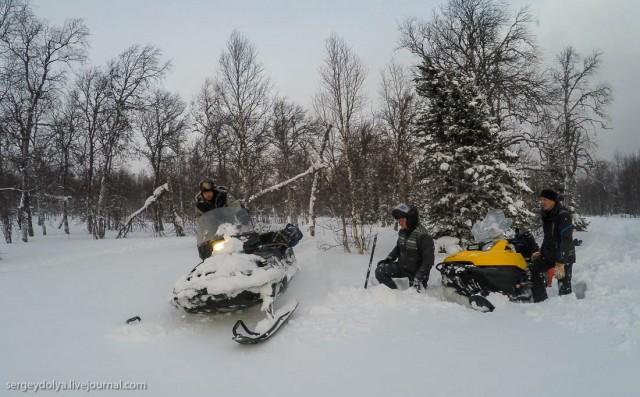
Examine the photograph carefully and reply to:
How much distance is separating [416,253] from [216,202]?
3.63 m

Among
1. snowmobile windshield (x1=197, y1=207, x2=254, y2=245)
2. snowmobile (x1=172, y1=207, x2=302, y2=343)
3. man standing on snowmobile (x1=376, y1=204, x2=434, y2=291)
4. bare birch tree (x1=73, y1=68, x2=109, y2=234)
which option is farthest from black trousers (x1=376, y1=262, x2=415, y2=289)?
bare birch tree (x1=73, y1=68, x2=109, y2=234)

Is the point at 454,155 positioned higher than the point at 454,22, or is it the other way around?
the point at 454,22

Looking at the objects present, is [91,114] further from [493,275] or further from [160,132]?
[493,275]

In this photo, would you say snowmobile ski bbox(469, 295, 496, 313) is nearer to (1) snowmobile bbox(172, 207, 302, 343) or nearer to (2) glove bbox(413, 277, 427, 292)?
(2) glove bbox(413, 277, 427, 292)

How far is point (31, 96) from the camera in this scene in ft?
64.1

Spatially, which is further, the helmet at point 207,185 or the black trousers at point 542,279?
the helmet at point 207,185

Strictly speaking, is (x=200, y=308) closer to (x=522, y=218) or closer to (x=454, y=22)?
(x=522, y=218)

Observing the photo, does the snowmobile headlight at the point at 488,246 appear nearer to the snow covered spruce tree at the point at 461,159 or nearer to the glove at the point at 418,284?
the glove at the point at 418,284

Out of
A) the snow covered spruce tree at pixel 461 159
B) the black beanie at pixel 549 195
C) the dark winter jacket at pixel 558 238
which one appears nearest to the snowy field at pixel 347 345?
the dark winter jacket at pixel 558 238

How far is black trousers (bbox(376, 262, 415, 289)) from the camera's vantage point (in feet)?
18.8

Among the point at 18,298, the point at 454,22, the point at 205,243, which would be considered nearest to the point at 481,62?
the point at 454,22

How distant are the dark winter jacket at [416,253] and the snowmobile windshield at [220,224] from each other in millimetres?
2544

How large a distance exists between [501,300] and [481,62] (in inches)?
583

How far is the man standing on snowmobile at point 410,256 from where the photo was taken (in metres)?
5.50
